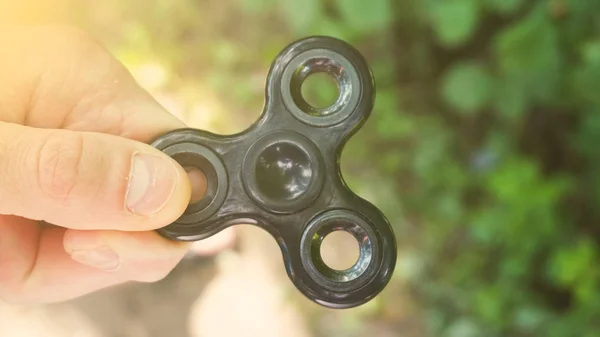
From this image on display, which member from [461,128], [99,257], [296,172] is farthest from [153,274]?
[461,128]

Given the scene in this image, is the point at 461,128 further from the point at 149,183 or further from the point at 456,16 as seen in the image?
the point at 149,183

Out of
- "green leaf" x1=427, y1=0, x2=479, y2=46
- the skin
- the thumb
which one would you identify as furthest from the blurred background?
the thumb

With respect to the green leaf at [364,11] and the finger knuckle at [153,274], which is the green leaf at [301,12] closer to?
the green leaf at [364,11]

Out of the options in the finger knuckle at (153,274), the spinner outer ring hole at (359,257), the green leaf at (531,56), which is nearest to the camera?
the spinner outer ring hole at (359,257)

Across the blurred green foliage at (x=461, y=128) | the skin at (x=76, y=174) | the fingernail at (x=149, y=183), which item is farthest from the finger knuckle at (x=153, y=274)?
the blurred green foliage at (x=461, y=128)

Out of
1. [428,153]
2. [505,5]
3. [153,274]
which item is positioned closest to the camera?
[153,274]

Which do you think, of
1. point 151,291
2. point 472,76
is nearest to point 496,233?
point 472,76

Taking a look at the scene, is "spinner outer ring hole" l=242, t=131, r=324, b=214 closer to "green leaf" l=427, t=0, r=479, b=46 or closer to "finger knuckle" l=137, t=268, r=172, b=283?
"finger knuckle" l=137, t=268, r=172, b=283

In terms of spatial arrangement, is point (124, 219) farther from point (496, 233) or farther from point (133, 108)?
point (496, 233)
